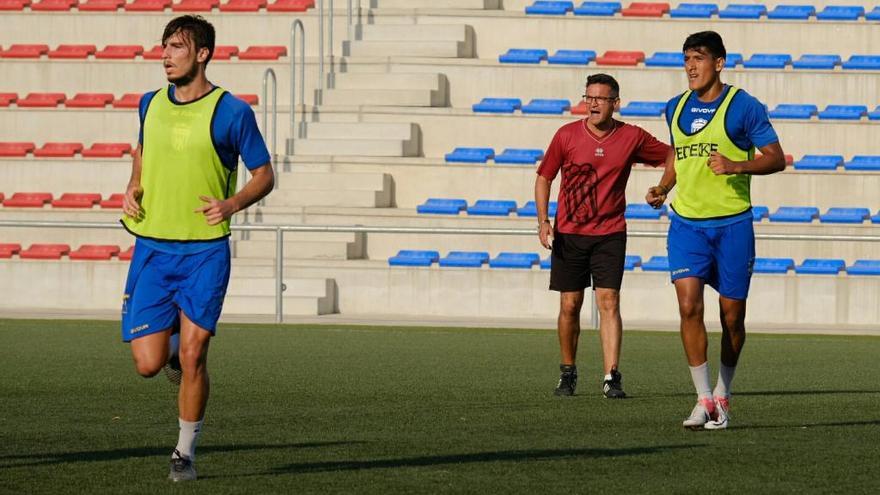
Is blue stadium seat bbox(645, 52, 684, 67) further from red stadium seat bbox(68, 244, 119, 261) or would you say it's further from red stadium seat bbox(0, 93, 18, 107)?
red stadium seat bbox(0, 93, 18, 107)

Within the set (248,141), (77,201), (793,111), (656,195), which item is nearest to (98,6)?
(77,201)

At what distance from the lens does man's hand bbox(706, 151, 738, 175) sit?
8.49 m

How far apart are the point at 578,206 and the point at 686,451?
351cm

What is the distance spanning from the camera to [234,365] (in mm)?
12844

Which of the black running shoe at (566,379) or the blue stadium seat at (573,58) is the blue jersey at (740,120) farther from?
the blue stadium seat at (573,58)

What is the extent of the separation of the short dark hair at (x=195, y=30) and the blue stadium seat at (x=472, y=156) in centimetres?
1776

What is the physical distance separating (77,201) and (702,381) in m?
17.2

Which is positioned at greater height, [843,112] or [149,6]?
[149,6]

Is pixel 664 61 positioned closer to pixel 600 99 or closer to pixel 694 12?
pixel 694 12

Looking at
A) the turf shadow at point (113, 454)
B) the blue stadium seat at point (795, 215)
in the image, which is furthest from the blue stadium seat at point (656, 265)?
the turf shadow at point (113, 454)

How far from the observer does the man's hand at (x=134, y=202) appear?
677 cm

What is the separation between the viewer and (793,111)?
24.9 meters

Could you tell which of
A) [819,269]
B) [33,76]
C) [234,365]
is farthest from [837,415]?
[33,76]

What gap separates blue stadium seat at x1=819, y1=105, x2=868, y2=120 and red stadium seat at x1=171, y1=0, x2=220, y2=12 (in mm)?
10007
